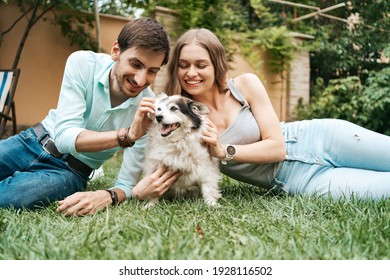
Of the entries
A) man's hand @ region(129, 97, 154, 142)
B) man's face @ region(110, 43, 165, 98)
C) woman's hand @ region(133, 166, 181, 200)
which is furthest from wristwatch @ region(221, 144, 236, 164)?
man's face @ region(110, 43, 165, 98)

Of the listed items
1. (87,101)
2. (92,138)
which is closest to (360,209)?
(92,138)

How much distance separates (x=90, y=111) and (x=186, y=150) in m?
0.77

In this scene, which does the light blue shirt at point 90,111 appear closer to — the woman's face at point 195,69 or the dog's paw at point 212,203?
the woman's face at point 195,69

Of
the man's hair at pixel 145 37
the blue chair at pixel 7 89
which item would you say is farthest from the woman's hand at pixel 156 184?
the blue chair at pixel 7 89

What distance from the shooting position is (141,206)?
8.85ft

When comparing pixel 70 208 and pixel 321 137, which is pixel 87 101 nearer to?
pixel 70 208

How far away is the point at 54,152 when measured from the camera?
2.94 m

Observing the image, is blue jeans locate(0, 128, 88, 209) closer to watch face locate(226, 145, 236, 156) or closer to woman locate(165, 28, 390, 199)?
woman locate(165, 28, 390, 199)

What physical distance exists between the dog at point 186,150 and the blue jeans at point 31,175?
64 cm

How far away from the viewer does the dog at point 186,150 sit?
8.86 feet

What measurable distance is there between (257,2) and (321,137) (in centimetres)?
693

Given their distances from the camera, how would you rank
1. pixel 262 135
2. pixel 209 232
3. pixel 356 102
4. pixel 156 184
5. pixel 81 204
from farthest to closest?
pixel 356 102 → pixel 262 135 → pixel 156 184 → pixel 81 204 → pixel 209 232

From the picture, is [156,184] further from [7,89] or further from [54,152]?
[7,89]

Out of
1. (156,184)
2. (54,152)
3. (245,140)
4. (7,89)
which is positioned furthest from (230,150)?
(7,89)
